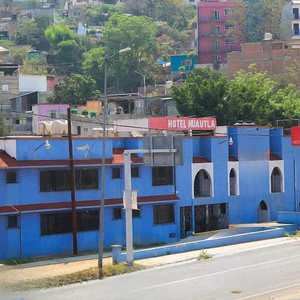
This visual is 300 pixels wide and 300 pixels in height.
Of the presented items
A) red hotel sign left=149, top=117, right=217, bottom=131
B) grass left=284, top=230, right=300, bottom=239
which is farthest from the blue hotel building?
grass left=284, top=230, right=300, bottom=239

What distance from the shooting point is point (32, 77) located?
8662 cm

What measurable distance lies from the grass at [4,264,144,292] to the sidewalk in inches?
34.1

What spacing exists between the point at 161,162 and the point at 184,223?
4.61 meters

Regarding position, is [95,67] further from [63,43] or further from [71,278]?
[71,278]

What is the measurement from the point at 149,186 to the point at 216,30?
66.4 metres

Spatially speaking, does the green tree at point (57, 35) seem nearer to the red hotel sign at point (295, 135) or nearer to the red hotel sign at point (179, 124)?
the red hotel sign at point (295, 135)

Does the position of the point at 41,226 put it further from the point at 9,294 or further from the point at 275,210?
the point at 275,210

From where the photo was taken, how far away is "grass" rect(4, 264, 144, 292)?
2955 cm


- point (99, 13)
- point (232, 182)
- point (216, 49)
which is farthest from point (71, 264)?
point (99, 13)

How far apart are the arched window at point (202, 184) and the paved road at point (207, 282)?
8800 millimetres

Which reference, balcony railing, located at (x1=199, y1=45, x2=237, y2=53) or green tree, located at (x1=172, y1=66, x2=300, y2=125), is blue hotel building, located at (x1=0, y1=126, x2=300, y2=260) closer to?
green tree, located at (x1=172, y1=66, x2=300, y2=125)

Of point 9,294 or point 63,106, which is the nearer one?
point 9,294

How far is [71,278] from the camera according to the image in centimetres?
3088

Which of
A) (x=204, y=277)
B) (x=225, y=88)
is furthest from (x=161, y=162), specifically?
(x=225, y=88)
